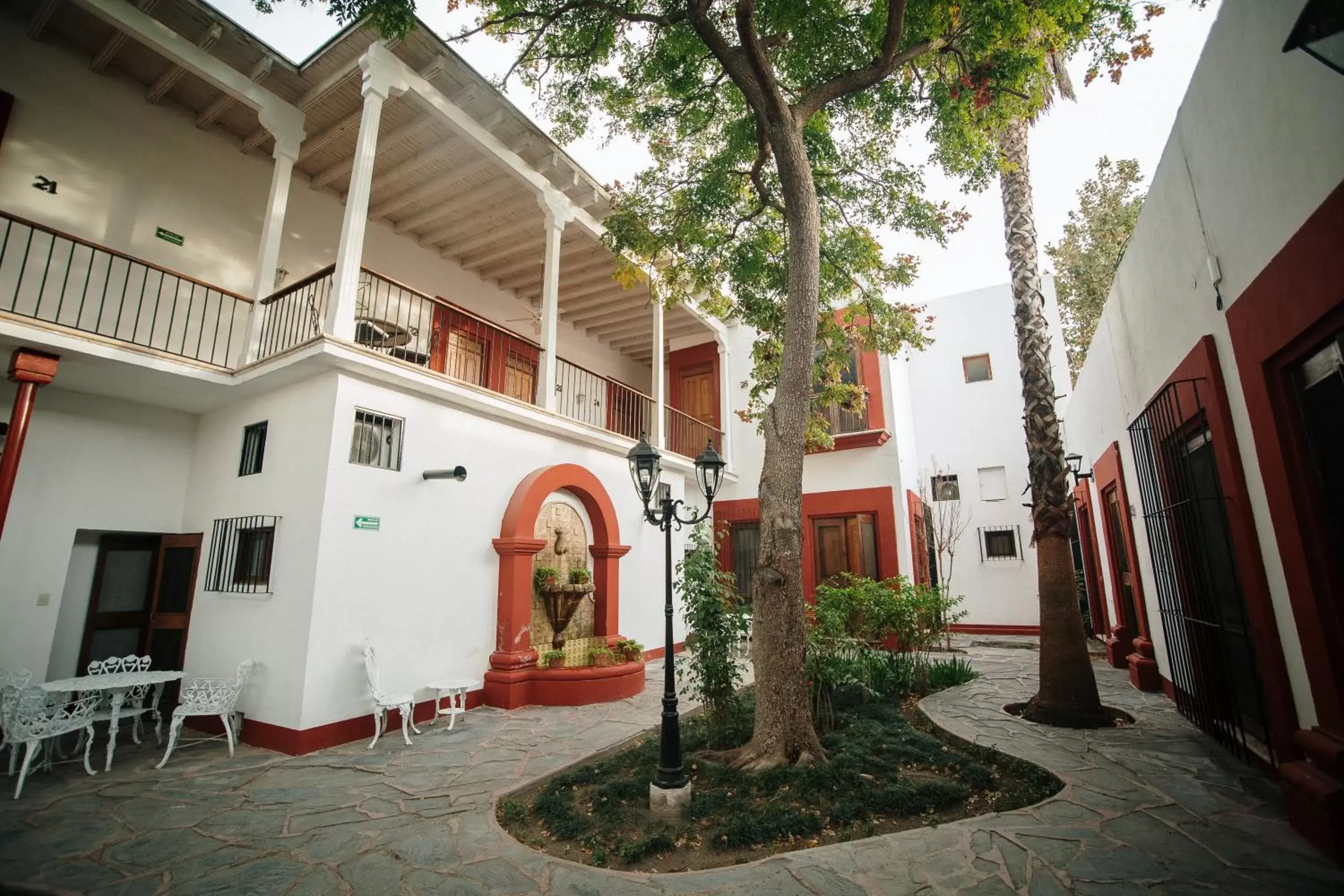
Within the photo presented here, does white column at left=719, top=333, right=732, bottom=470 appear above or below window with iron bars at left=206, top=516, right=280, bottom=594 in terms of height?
above

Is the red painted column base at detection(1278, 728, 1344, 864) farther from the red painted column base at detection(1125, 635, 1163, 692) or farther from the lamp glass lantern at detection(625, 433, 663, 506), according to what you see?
the red painted column base at detection(1125, 635, 1163, 692)

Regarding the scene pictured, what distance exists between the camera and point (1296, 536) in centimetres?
306

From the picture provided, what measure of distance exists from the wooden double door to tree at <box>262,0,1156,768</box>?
6.41m

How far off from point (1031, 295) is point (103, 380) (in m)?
9.89

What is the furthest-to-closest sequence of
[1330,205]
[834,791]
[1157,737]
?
[1157,737] → [834,791] → [1330,205]

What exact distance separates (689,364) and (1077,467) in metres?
8.20

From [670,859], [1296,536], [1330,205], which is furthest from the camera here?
[670,859]

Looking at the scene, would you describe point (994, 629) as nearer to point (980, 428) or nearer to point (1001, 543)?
point (1001, 543)

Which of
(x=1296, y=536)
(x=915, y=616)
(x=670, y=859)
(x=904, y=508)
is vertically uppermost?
(x=904, y=508)

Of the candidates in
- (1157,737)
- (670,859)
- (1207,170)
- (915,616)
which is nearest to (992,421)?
(915,616)

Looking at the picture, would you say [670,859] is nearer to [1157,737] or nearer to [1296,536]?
[1296,536]

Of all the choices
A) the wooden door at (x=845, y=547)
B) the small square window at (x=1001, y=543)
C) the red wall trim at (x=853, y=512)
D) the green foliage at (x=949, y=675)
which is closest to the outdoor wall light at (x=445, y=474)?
the red wall trim at (x=853, y=512)

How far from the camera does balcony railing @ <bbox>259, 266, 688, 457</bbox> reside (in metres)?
7.14

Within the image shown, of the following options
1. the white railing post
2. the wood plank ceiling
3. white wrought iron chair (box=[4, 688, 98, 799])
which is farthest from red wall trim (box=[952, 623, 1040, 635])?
white wrought iron chair (box=[4, 688, 98, 799])
